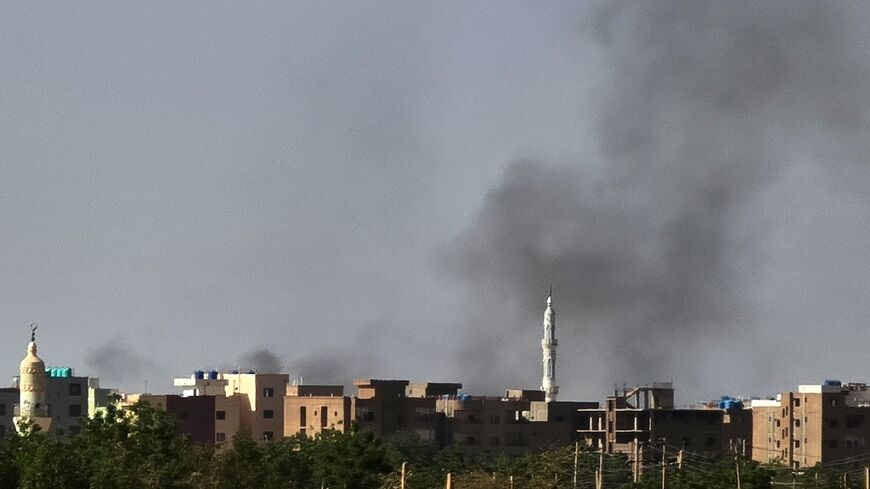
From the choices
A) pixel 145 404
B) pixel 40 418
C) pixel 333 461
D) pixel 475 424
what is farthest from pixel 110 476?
pixel 475 424

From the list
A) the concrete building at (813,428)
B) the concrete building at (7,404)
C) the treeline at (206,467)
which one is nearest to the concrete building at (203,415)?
the concrete building at (7,404)

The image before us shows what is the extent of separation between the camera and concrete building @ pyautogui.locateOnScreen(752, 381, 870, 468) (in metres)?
124

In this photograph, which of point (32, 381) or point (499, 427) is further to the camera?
point (499, 427)

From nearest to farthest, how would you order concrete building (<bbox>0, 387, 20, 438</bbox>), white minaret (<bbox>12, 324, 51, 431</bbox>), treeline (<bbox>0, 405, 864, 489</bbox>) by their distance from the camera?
treeline (<bbox>0, 405, 864, 489</bbox>) → white minaret (<bbox>12, 324, 51, 431</bbox>) → concrete building (<bbox>0, 387, 20, 438</bbox>)

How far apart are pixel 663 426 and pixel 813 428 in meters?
9.85

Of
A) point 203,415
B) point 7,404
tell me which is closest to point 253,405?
point 203,415

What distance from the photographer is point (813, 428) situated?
125562 mm

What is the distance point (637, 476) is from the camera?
87.5 m

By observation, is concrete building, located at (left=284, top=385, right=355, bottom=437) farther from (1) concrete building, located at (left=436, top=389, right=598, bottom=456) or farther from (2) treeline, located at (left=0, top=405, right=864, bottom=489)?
(2) treeline, located at (left=0, top=405, right=864, bottom=489)

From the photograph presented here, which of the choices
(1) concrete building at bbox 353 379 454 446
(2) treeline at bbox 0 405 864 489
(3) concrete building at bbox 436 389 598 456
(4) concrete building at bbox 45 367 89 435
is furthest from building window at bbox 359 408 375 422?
(2) treeline at bbox 0 405 864 489

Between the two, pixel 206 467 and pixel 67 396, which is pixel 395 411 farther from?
pixel 206 467

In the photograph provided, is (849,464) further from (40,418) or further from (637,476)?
(40,418)

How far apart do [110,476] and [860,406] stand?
83.2 meters

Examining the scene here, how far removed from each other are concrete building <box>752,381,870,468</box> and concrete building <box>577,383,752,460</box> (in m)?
2.38
